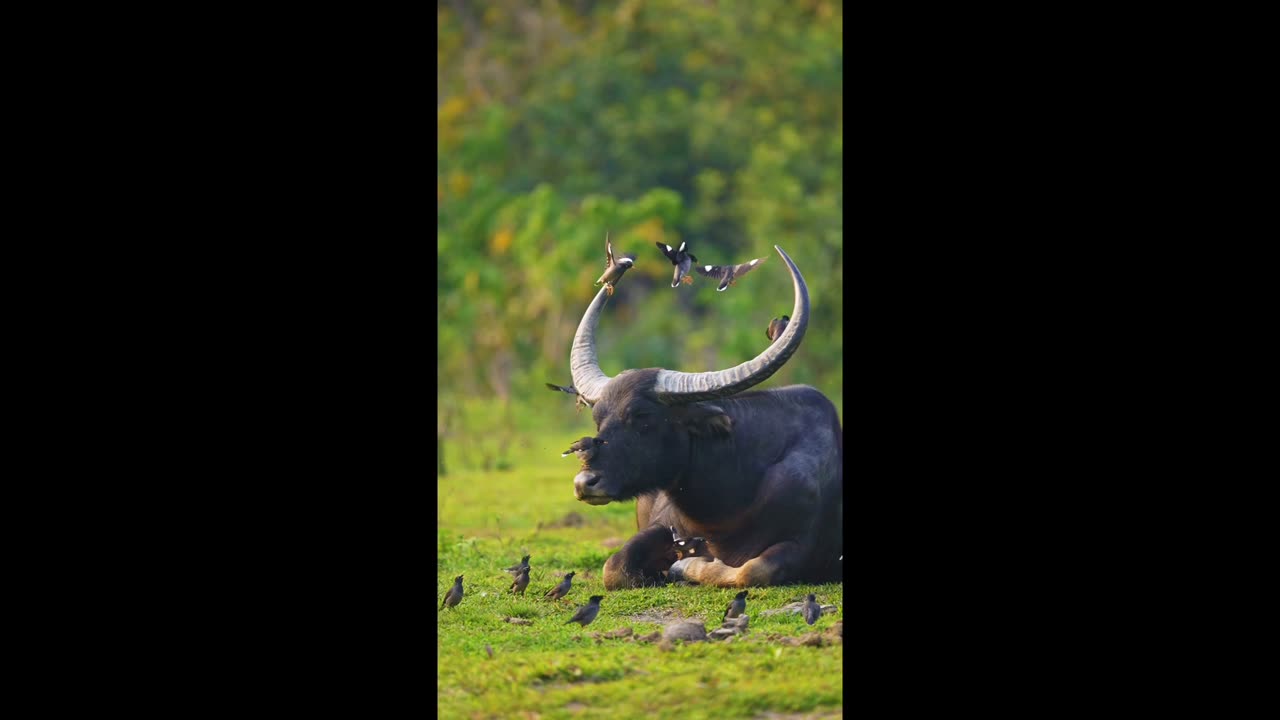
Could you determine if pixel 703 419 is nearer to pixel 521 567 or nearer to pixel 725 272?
pixel 725 272

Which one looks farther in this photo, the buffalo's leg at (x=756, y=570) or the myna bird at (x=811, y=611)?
the buffalo's leg at (x=756, y=570)

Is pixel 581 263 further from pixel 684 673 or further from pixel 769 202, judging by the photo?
pixel 684 673

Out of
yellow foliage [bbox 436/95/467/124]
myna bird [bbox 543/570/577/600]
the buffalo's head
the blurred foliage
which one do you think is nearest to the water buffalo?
the buffalo's head

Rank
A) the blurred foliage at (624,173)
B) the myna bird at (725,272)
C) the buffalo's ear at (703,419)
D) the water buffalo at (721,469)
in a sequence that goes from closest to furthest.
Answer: the water buffalo at (721,469) → the buffalo's ear at (703,419) → the myna bird at (725,272) → the blurred foliage at (624,173)

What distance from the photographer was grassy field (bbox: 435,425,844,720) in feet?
13.9

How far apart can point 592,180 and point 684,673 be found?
12.1 meters

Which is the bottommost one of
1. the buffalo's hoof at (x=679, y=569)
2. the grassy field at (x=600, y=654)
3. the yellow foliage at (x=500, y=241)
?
the grassy field at (x=600, y=654)

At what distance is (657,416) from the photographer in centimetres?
553

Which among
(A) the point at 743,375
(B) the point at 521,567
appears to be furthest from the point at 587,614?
(A) the point at 743,375

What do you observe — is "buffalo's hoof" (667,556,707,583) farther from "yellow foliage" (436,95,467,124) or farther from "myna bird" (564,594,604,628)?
"yellow foliage" (436,95,467,124)

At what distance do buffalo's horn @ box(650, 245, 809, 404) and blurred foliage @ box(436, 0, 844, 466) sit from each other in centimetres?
601

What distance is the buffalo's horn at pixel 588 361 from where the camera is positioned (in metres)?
5.73

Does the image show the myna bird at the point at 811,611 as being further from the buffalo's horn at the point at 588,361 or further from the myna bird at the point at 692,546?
the buffalo's horn at the point at 588,361

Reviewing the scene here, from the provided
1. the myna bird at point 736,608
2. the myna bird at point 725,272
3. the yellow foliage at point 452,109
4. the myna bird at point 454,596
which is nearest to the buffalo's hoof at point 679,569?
the myna bird at point 736,608
